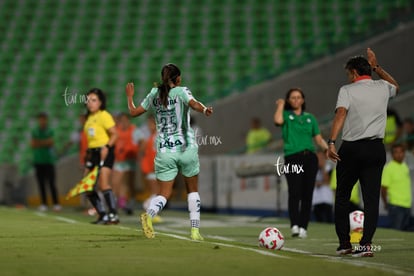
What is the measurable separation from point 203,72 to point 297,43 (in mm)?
2954

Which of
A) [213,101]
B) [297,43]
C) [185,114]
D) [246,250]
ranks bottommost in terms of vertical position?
[246,250]

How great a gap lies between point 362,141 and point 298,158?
3.56m

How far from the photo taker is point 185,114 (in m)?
12.1

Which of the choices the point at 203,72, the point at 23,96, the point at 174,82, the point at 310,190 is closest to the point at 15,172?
the point at 23,96

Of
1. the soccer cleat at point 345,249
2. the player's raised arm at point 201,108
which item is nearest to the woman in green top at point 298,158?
the player's raised arm at point 201,108

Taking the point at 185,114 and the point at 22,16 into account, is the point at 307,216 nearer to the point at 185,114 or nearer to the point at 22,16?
the point at 185,114

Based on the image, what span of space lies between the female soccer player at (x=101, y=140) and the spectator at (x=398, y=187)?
4.05 metres

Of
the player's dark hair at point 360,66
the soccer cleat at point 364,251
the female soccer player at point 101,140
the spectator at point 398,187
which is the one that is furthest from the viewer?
the spectator at point 398,187

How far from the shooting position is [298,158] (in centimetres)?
1462

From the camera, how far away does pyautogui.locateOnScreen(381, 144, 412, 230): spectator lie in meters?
16.5

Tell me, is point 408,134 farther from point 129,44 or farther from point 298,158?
point 129,44

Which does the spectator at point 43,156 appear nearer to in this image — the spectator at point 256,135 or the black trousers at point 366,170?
the spectator at point 256,135

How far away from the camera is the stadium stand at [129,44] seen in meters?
31.2

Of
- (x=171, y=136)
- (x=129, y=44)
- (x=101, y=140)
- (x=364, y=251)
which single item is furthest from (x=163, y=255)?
(x=129, y=44)
